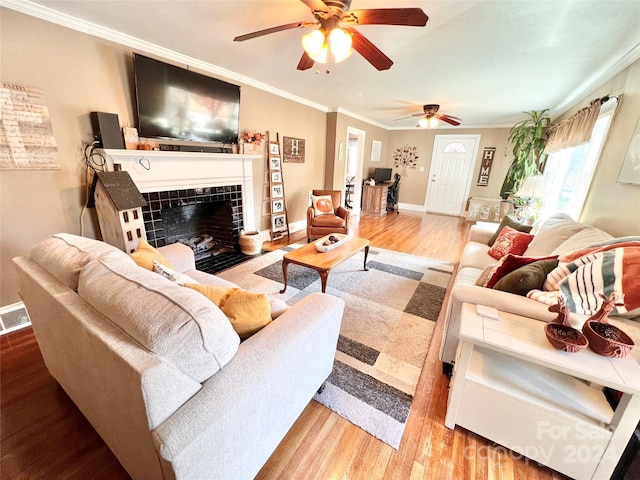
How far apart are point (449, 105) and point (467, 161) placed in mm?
2529

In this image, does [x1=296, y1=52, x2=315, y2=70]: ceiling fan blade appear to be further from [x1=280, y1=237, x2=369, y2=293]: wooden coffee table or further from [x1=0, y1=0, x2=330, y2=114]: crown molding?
[x1=280, y1=237, x2=369, y2=293]: wooden coffee table

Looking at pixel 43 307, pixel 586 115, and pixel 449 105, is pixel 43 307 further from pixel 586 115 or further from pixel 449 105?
pixel 449 105

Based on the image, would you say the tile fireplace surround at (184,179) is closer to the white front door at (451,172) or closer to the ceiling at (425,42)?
the ceiling at (425,42)

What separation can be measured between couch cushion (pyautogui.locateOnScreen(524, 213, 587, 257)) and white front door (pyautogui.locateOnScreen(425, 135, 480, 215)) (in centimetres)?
436

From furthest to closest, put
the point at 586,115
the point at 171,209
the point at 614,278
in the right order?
the point at 171,209
the point at 586,115
the point at 614,278

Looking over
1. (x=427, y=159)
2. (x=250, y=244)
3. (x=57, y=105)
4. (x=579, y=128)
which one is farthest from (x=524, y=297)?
(x=427, y=159)

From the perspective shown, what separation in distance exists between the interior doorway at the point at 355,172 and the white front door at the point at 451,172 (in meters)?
1.98

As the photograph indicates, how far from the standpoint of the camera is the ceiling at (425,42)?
166 cm

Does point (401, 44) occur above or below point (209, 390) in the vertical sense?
above

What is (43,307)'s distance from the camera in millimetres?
1104

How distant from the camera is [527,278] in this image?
4.53ft

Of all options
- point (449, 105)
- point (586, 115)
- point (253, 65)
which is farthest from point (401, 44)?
point (449, 105)

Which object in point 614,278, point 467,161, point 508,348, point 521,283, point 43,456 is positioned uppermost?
point 467,161

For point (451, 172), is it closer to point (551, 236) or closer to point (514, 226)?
point (514, 226)
